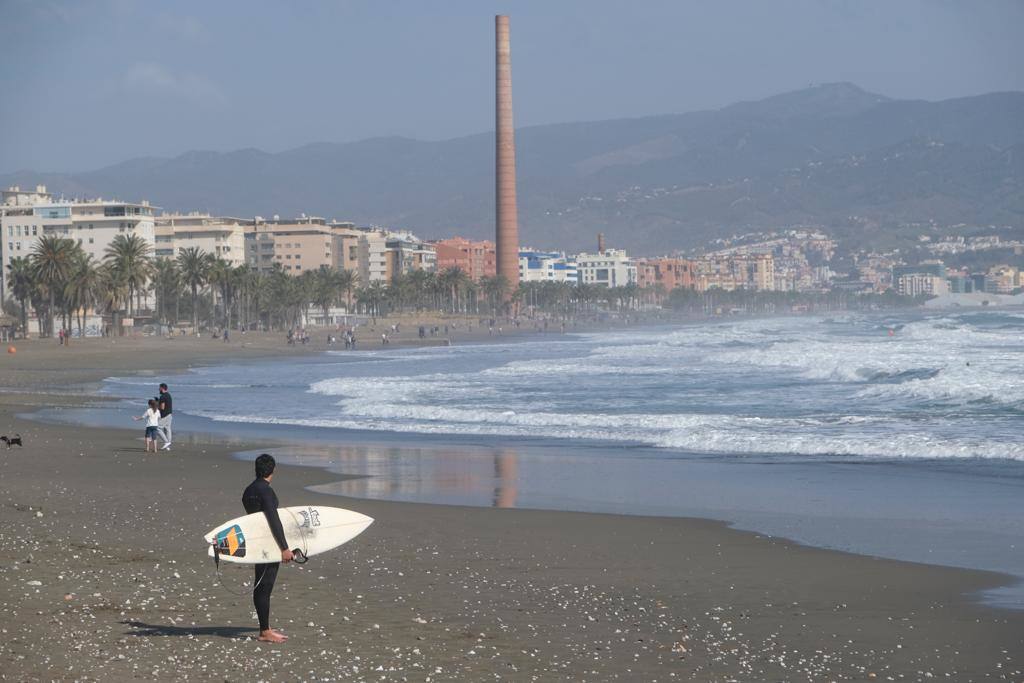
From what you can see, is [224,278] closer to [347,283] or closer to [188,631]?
[347,283]

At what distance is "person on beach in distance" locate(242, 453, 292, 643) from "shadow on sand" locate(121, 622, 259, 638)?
0.67 ft

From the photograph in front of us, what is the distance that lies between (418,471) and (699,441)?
572 centimetres

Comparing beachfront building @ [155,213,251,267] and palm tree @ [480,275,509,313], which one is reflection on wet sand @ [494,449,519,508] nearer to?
beachfront building @ [155,213,251,267]

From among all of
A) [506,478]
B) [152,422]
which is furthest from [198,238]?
[506,478]

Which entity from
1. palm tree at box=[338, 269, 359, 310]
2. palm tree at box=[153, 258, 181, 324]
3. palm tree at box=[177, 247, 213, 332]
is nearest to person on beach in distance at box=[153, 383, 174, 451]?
palm tree at box=[177, 247, 213, 332]

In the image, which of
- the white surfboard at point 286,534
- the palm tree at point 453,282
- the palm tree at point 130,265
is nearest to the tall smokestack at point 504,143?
the palm tree at point 453,282

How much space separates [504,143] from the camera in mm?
144125

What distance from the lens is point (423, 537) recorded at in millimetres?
13047

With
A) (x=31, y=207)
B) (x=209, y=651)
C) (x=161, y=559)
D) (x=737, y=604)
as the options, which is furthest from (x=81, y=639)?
(x=31, y=207)

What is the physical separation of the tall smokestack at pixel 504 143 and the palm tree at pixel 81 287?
183 ft

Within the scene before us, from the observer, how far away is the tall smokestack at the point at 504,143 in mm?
140750

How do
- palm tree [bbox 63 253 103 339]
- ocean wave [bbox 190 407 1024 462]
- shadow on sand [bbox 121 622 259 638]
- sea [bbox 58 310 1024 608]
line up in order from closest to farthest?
shadow on sand [bbox 121 622 259 638], sea [bbox 58 310 1024 608], ocean wave [bbox 190 407 1024 462], palm tree [bbox 63 253 103 339]

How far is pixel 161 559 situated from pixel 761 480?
8.69 m

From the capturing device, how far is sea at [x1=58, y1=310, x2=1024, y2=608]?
14578mm
